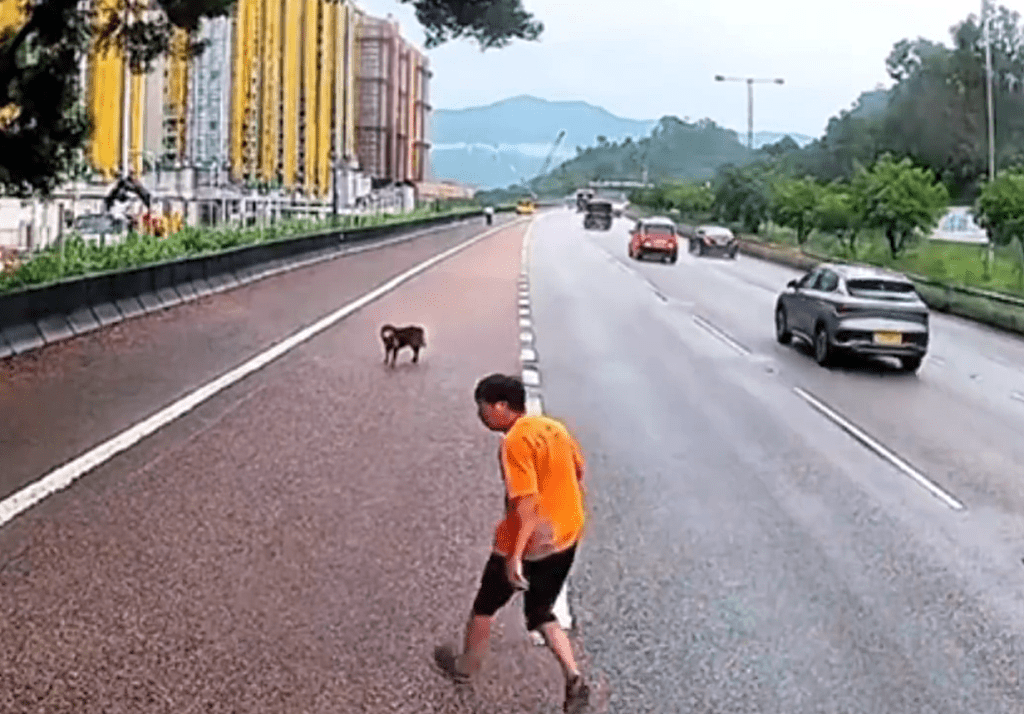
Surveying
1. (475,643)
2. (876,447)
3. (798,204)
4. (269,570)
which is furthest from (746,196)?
(475,643)

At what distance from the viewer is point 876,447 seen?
1459 cm

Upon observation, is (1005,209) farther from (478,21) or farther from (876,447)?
(876,447)

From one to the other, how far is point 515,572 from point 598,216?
4002 inches

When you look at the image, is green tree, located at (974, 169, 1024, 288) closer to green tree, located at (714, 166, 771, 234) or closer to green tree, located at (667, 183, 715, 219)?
green tree, located at (714, 166, 771, 234)

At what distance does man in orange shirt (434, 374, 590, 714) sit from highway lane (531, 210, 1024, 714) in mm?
485

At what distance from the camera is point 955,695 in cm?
691

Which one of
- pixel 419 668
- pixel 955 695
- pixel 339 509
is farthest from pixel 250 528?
A: pixel 955 695

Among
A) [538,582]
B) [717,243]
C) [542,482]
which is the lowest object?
[538,582]

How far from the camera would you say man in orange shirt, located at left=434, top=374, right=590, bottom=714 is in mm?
6145

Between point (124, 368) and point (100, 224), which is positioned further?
point (100, 224)

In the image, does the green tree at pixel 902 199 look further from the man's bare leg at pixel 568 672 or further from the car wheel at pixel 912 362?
the man's bare leg at pixel 568 672

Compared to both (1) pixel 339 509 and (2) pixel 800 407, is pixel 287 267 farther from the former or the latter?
(1) pixel 339 509

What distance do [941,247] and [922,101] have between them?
108ft

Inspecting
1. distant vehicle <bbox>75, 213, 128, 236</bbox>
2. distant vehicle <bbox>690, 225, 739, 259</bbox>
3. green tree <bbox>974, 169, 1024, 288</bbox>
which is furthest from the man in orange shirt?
distant vehicle <bbox>690, 225, 739, 259</bbox>
